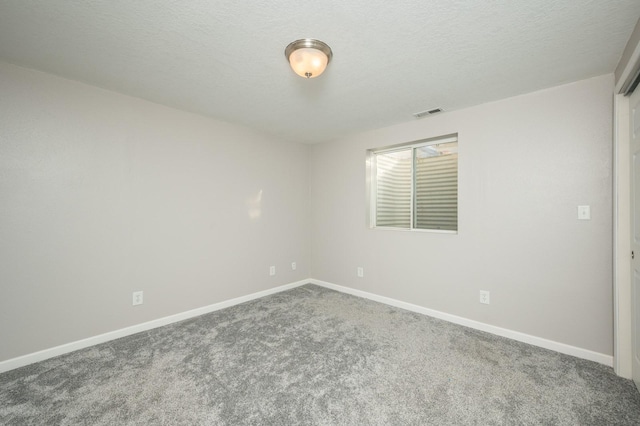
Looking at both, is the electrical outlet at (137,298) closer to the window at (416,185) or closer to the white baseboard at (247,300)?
the white baseboard at (247,300)

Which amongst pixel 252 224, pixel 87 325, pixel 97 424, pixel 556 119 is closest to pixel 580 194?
pixel 556 119

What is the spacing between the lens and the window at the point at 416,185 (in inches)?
124

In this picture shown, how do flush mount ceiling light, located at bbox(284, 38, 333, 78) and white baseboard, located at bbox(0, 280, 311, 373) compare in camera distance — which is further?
white baseboard, located at bbox(0, 280, 311, 373)

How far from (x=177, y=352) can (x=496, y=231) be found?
10.6 feet

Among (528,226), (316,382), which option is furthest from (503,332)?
(316,382)

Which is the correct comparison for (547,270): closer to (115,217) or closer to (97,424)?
(97,424)

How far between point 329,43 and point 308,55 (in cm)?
17

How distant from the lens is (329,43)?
1.77 meters

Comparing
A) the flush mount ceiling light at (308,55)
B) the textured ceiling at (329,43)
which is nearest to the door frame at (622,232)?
the textured ceiling at (329,43)

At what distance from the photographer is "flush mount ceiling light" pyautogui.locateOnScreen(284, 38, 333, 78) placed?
1750 mm

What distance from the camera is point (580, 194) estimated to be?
2250mm

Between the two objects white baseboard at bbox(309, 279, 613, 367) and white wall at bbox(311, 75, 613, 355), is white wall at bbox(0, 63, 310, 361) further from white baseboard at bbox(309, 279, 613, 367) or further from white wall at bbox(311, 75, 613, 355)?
white wall at bbox(311, 75, 613, 355)

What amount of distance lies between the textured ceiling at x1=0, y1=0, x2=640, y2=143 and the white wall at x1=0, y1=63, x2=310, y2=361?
345mm

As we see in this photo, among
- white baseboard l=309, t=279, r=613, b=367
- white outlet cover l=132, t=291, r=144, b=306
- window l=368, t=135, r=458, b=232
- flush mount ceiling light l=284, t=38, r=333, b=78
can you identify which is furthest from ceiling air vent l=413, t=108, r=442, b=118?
white outlet cover l=132, t=291, r=144, b=306
